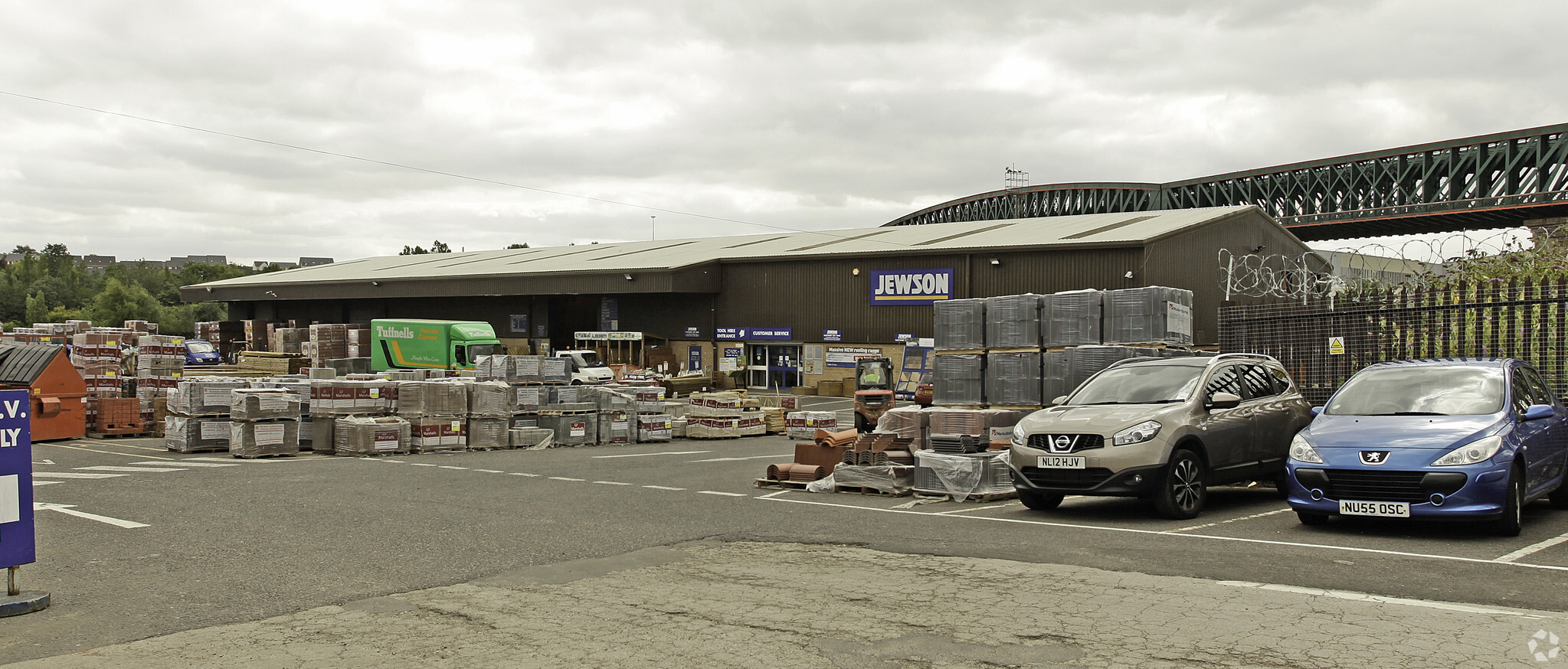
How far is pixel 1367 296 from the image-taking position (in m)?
15.4

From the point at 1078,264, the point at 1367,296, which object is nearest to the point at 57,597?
the point at 1367,296

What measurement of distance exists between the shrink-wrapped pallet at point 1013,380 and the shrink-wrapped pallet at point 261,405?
42.4ft

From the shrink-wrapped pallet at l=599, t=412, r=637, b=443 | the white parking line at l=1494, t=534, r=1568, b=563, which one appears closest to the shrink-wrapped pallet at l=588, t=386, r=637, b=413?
the shrink-wrapped pallet at l=599, t=412, r=637, b=443

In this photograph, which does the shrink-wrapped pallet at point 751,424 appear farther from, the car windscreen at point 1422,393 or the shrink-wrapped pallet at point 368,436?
the car windscreen at point 1422,393

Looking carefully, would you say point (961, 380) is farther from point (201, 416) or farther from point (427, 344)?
point (427, 344)

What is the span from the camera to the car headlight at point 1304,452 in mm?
9211

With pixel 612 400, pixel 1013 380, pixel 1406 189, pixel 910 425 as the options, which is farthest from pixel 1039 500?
pixel 1406 189

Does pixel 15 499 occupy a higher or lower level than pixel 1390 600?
higher

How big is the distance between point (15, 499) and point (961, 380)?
10511 mm

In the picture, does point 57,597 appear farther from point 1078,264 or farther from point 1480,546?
point 1078,264

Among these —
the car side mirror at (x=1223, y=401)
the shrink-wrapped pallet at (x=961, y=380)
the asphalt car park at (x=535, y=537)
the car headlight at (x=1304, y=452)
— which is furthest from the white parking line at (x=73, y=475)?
the car headlight at (x=1304, y=452)

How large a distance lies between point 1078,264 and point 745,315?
51.0 ft

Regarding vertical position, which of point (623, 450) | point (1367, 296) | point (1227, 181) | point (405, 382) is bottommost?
point (623, 450)

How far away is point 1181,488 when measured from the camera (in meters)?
10.4
